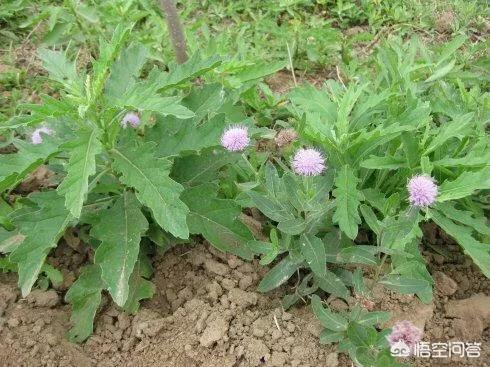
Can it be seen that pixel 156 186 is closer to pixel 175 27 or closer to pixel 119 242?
pixel 119 242

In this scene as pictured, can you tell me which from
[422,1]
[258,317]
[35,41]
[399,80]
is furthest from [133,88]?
[422,1]

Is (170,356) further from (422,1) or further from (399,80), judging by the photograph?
(422,1)

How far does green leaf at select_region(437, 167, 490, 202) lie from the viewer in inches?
88.7

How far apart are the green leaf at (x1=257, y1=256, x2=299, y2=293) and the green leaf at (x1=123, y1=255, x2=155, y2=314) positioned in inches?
20.3

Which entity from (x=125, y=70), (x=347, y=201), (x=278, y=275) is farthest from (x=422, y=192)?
(x=125, y=70)

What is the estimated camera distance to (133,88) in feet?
7.47

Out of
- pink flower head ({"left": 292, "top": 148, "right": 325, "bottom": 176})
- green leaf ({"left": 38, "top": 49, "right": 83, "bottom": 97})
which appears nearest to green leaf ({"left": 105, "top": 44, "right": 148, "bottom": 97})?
green leaf ({"left": 38, "top": 49, "right": 83, "bottom": 97})

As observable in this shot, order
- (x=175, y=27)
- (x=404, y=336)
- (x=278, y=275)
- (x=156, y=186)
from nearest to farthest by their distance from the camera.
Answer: (x=404, y=336) < (x=156, y=186) < (x=278, y=275) < (x=175, y=27)

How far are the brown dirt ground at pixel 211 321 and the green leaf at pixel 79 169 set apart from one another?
0.70m

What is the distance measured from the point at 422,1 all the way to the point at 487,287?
8.32ft

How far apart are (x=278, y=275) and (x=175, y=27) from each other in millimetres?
1478

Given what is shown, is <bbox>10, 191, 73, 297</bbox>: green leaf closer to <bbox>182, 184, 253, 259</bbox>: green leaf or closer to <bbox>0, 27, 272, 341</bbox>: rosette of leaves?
<bbox>0, 27, 272, 341</bbox>: rosette of leaves

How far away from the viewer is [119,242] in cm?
235

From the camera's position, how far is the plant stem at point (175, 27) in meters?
2.92
